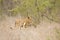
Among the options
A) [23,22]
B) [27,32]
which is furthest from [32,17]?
[27,32]

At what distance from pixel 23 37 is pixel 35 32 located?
0.32 meters

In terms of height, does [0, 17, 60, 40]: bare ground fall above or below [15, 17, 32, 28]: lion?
below

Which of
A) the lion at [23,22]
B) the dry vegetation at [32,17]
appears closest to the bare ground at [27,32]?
the dry vegetation at [32,17]

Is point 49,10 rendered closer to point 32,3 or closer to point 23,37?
point 32,3

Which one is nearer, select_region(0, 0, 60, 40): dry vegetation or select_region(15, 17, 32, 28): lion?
select_region(0, 0, 60, 40): dry vegetation

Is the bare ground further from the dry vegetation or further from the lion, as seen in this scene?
the lion

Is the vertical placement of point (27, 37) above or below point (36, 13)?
below

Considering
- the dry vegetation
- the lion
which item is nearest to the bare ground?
the dry vegetation

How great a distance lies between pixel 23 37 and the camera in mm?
3412

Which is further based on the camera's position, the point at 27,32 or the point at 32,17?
the point at 32,17

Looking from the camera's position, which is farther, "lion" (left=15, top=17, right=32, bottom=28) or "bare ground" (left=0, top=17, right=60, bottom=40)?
"lion" (left=15, top=17, right=32, bottom=28)

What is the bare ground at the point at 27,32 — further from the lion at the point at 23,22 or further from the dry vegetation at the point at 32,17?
the lion at the point at 23,22

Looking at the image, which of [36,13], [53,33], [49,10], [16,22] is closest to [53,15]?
[49,10]

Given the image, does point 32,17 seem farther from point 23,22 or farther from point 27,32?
point 27,32
